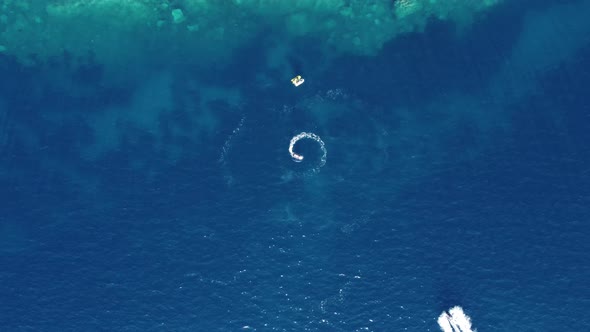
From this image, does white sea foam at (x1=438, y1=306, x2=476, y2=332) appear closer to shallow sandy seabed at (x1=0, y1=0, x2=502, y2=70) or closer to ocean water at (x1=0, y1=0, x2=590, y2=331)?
ocean water at (x1=0, y1=0, x2=590, y2=331)

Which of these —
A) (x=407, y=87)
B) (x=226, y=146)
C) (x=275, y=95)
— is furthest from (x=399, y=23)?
(x=226, y=146)

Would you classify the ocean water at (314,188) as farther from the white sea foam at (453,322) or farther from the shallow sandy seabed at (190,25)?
the shallow sandy seabed at (190,25)

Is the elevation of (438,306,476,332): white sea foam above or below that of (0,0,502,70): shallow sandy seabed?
below

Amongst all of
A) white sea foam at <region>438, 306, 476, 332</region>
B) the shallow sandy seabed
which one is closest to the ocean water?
white sea foam at <region>438, 306, 476, 332</region>

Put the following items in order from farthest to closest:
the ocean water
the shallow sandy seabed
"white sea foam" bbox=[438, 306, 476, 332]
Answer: the shallow sandy seabed
the ocean water
"white sea foam" bbox=[438, 306, 476, 332]

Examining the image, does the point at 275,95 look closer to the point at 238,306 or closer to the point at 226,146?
the point at 226,146

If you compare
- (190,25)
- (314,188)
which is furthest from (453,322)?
(190,25)
